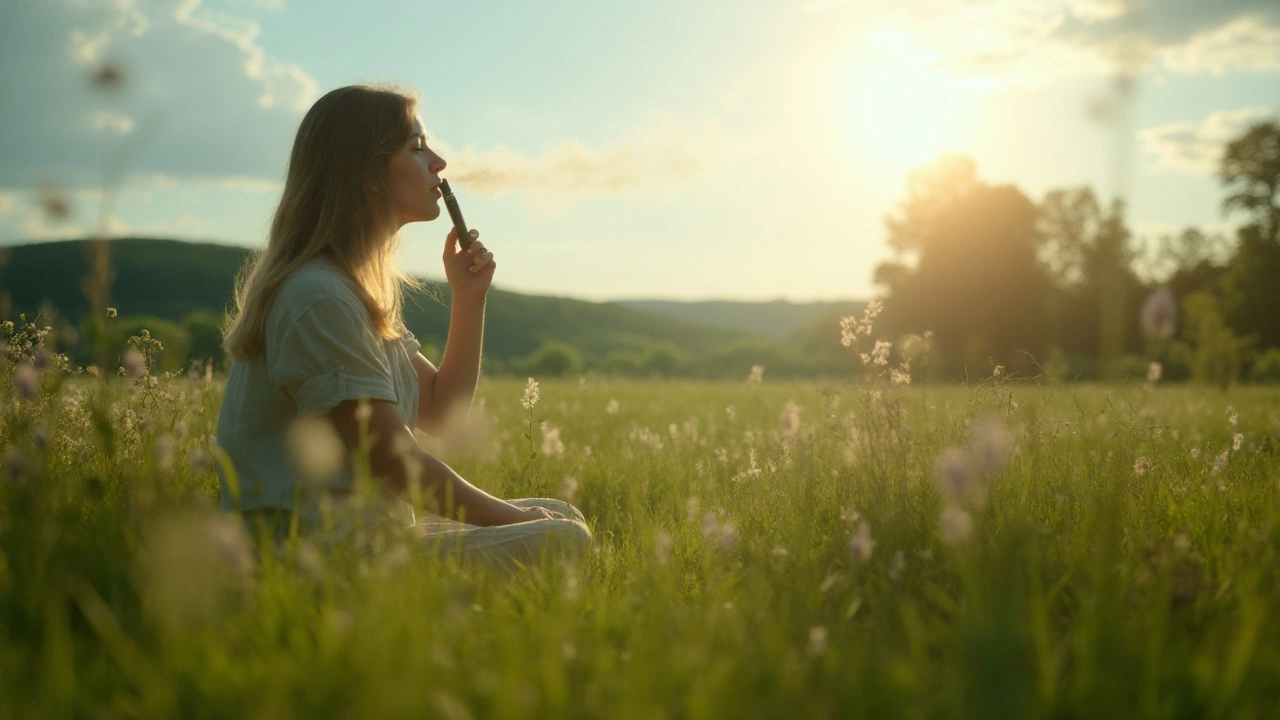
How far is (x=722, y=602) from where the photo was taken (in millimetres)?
2594

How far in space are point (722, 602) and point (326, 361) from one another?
60.8 inches

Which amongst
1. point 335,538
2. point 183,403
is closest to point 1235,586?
point 335,538

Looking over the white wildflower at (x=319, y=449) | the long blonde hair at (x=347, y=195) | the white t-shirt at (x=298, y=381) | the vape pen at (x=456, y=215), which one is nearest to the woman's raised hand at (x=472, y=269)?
the vape pen at (x=456, y=215)

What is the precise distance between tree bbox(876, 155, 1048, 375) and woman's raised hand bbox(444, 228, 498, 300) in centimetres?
3685

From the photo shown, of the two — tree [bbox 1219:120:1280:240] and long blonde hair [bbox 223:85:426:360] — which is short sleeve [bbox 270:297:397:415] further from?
tree [bbox 1219:120:1280:240]

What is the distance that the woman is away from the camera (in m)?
2.79

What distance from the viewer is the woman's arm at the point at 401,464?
9.11 ft

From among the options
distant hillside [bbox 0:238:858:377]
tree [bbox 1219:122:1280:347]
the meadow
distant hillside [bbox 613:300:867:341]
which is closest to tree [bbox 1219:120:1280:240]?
tree [bbox 1219:122:1280:347]

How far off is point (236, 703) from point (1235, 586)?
2825 mm

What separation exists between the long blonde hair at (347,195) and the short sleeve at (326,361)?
293 mm

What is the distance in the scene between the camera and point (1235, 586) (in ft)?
8.35

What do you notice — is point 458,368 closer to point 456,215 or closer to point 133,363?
point 456,215

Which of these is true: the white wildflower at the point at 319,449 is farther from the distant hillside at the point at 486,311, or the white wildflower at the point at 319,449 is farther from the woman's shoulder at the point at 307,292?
the distant hillside at the point at 486,311

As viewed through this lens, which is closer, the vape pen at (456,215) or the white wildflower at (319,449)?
the white wildflower at (319,449)
